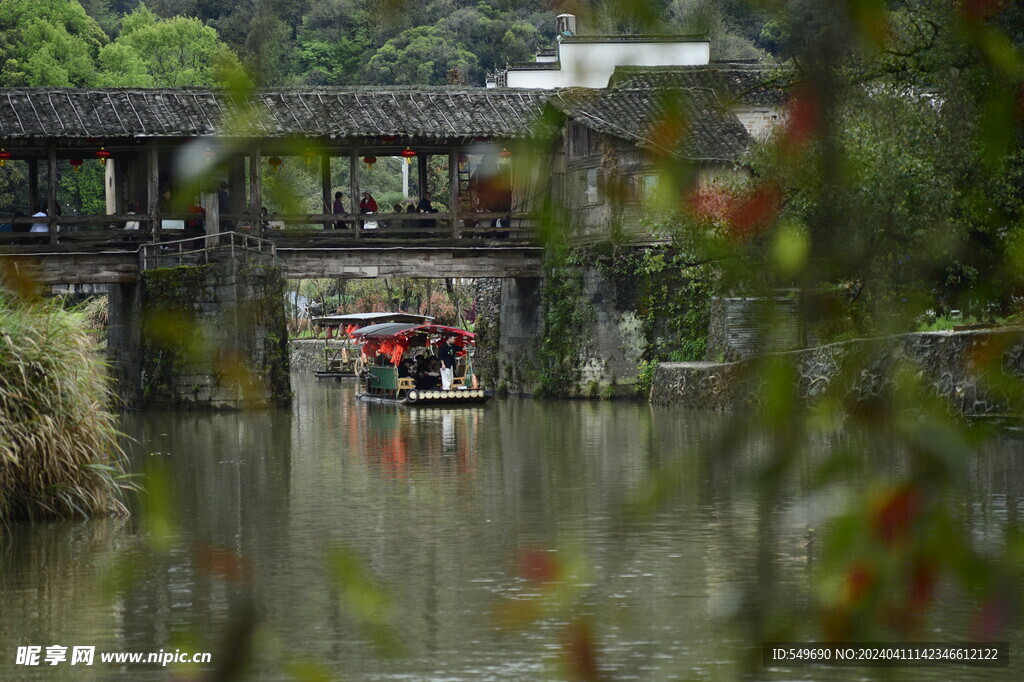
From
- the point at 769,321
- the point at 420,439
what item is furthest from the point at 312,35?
the point at 420,439

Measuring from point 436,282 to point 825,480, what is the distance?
201ft

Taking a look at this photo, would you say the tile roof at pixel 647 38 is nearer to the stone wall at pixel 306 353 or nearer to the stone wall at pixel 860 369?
the stone wall at pixel 860 369

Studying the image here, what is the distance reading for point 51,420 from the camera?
11.6 m

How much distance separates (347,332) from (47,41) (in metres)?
52.2

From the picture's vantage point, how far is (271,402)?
92.1 feet

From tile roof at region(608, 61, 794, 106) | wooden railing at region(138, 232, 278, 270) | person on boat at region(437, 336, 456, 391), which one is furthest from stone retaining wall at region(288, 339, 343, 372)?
tile roof at region(608, 61, 794, 106)

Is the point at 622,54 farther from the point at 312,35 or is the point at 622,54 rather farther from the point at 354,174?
the point at 354,174

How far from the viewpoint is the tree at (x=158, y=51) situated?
6.88 feet

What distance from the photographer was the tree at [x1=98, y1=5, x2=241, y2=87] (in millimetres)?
2096

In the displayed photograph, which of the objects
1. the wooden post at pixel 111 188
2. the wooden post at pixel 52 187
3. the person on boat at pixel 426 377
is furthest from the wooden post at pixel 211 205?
the person on boat at pixel 426 377

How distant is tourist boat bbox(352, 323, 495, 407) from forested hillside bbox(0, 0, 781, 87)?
97.1 feet

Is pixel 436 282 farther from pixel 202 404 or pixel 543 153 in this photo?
pixel 543 153

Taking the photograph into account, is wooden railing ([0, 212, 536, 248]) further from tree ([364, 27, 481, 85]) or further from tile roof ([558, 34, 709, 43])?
tile roof ([558, 34, 709, 43])

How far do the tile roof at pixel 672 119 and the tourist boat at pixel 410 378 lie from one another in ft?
96.5
